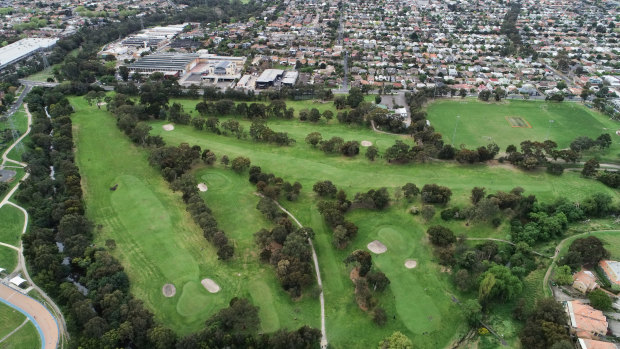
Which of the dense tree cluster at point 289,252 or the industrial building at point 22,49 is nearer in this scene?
the dense tree cluster at point 289,252

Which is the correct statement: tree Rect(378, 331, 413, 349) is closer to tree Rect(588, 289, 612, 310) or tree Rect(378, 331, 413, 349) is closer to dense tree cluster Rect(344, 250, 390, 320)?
dense tree cluster Rect(344, 250, 390, 320)

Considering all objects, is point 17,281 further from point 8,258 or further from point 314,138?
point 314,138

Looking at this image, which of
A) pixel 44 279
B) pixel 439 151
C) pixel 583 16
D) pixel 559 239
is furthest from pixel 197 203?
pixel 583 16

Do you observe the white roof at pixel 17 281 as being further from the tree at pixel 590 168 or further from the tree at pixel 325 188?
the tree at pixel 590 168

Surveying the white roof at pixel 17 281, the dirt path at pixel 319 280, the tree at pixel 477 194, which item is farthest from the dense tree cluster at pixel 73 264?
the tree at pixel 477 194

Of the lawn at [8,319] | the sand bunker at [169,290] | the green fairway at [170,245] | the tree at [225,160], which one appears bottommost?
the lawn at [8,319]

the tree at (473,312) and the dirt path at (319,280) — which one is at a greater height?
the tree at (473,312)

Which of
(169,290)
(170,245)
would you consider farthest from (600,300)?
(170,245)
